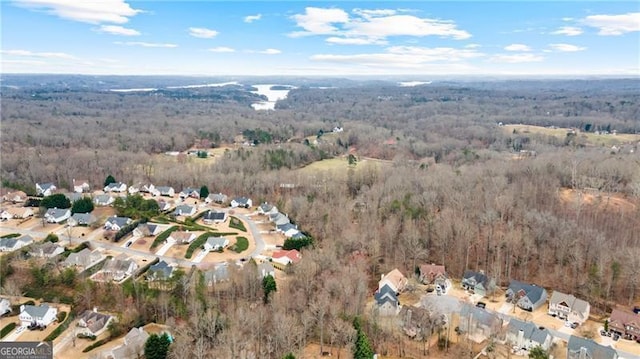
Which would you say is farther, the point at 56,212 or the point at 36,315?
the point at 56,212

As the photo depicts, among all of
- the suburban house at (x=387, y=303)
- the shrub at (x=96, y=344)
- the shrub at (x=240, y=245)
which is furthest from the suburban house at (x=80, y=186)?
the suburban house at (x=387, y=303)

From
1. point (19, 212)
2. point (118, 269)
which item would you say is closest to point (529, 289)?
point (118, 269)

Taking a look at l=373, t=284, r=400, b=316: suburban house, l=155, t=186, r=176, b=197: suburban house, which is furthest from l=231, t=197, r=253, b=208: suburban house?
l=373, t=284, r=400, b=316: suburban house

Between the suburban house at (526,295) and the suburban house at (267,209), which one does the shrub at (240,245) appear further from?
the suburban house at (526,295)

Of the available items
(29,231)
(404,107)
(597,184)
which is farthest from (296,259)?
(404,107)

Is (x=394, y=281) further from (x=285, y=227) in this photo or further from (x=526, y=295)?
(x=285, y=227)

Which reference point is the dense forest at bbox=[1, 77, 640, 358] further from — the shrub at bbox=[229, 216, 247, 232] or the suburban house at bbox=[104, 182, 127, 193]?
the shrub at bbox=[229, 216, 247, 232]
